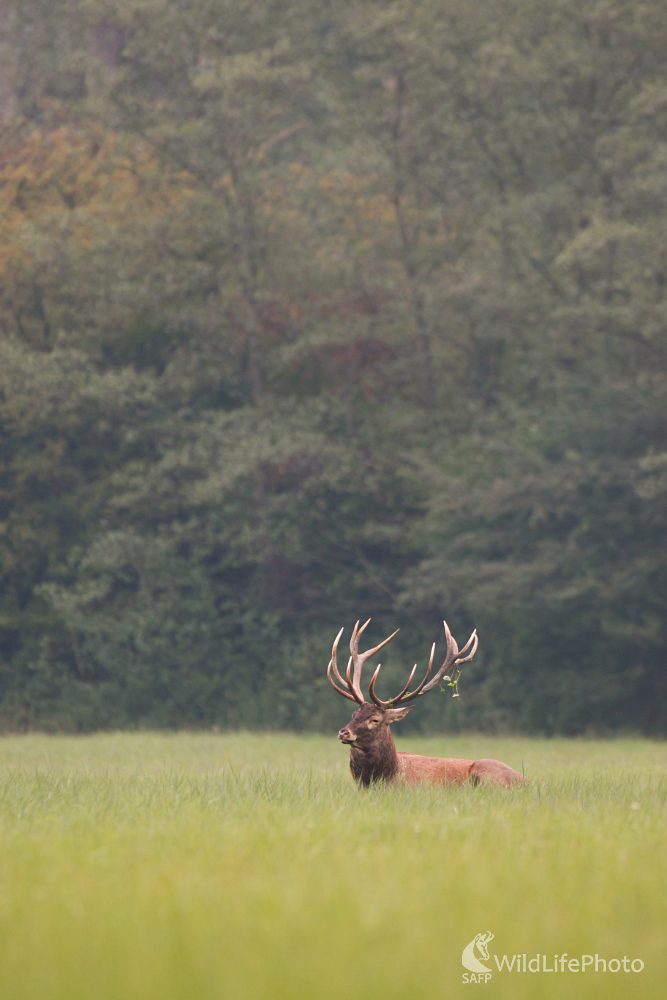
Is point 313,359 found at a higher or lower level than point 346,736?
higher

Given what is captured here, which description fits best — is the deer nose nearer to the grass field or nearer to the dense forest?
the grass field

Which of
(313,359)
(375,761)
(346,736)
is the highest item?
(313,359)

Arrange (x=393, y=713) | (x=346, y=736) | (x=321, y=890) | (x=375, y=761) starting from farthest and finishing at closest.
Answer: (x=375, y=761)
(x=393, y=713)
(x=346, y=736)
(x=321, y=890)

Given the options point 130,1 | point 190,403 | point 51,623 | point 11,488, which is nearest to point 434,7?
point 130,1

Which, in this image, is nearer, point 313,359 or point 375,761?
point 375,761

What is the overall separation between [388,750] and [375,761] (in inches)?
5.4

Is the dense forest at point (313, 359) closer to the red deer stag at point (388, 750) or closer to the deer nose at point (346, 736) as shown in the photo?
the red deer stag at point (388, 750)

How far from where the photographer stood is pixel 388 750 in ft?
26.3

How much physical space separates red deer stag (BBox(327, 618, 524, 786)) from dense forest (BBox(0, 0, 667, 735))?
13.4 meters

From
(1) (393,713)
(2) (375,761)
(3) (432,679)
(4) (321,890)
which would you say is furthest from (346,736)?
(4) (321,890)

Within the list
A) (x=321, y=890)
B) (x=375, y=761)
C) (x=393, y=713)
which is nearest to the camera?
(x=321, y=890)

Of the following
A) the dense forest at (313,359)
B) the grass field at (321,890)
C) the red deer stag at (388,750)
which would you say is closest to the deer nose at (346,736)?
the red deer stag at (388,750)

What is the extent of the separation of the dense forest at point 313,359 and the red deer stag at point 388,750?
13.4m

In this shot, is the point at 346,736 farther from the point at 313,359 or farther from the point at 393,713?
the point at 313,359
